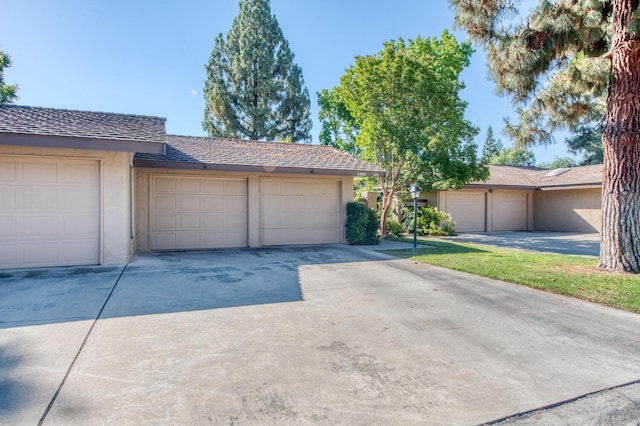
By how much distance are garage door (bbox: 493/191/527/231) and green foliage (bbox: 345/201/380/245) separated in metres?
10.6

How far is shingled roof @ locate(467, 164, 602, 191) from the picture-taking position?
1836 centimetres

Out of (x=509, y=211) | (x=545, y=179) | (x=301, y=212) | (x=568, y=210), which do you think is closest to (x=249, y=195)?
(x=301, y=212)

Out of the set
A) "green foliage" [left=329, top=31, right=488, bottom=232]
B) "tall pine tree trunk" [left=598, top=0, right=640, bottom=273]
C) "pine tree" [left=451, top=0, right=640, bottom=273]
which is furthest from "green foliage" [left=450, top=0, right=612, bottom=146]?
"green foliage" [left=329, top=31, right=488, bottom=232]

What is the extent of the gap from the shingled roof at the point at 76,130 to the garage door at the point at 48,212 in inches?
27.9

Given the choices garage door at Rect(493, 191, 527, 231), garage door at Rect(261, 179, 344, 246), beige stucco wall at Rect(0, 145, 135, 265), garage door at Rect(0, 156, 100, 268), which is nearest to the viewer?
garage door at Rect(0, 156, 100, 268)

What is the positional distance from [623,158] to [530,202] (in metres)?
14.4

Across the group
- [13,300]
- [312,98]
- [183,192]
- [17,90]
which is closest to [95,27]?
[183,192]

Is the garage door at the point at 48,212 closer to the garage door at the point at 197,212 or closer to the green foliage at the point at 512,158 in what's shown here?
the garage door at the point at 197,212

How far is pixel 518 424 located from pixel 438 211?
15.0 metres

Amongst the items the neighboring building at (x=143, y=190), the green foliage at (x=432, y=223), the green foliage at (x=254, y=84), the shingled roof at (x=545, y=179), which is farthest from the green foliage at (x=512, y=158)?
the neighboring building at (x=143, y=190)

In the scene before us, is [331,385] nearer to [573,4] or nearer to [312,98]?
[573,4]

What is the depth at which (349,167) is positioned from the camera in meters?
12.0

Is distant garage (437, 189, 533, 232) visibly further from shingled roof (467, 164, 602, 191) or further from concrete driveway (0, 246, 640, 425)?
concrete driveway (0, 246, 640, 425)

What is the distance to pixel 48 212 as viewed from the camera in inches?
296
